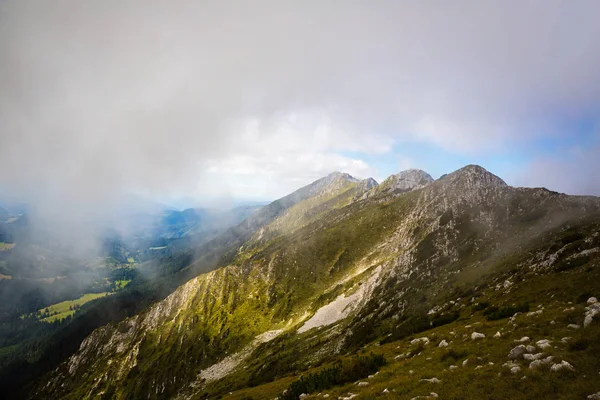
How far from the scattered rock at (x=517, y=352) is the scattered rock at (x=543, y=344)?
3.65 feet

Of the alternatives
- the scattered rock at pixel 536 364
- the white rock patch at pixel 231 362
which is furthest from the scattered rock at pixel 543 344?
the white rock patch at pixel 231 362

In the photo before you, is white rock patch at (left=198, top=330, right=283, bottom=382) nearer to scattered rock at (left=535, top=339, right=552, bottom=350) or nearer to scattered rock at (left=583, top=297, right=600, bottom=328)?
scattered rock at (left=535, top=339, right=552, bottom=350)

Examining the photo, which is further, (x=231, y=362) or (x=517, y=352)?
(x=231, y=362)

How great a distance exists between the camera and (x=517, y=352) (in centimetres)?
2278

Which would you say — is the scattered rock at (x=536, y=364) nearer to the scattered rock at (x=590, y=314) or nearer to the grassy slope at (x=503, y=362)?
the grassy slope at (x=503, y=362)

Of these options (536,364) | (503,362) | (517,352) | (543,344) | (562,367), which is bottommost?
(503,362)

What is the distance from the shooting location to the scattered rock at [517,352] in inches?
889

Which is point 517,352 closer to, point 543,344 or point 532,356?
point 532,356

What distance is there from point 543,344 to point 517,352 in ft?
6.58

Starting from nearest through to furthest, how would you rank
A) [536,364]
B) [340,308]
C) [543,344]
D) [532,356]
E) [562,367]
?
1. [562,367]
2. [536,364]
3. [532,356]
4. [543,344]
5. [340,308]

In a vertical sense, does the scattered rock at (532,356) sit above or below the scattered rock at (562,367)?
below

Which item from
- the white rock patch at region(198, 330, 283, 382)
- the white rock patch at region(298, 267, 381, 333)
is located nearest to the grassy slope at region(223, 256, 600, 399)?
the white rock patch at region(298, 267, 381, 333)

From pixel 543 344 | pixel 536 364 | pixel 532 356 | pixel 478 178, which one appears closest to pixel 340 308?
pixel 478 178

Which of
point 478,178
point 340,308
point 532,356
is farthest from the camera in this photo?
point 478,178
